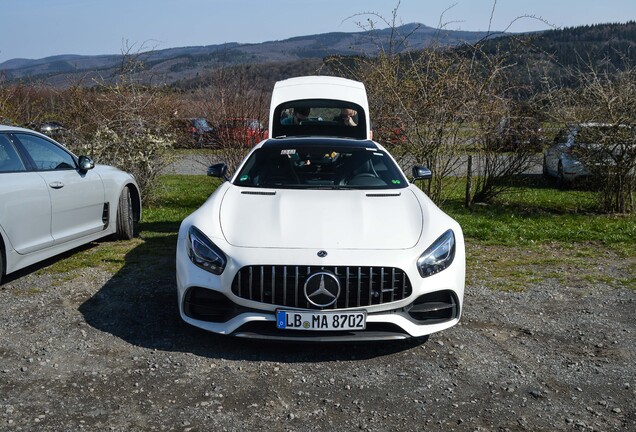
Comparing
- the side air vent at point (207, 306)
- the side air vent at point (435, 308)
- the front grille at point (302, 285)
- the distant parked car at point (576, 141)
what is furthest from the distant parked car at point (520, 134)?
the side air vent at point (207, 306)

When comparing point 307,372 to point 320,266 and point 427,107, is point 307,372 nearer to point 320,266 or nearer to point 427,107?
point 320,266

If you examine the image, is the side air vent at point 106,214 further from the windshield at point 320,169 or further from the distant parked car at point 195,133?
the distant parked car at point 195,133

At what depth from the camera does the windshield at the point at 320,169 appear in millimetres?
6316

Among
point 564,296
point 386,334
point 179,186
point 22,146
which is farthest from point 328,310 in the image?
point 179,186

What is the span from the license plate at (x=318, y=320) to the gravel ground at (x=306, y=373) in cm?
28

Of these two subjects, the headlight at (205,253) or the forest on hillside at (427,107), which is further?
the forest on hillside at (427,107)

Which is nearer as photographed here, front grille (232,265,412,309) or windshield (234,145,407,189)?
front grille (232,265,412,309)

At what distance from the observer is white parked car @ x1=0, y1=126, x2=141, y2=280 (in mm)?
6477

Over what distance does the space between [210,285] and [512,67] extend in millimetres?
8254

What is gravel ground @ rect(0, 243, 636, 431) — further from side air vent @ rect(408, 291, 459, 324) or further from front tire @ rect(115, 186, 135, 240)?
front tire @ rect(115, 186, 135, 240)

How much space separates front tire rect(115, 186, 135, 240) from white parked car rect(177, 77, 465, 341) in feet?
10.8

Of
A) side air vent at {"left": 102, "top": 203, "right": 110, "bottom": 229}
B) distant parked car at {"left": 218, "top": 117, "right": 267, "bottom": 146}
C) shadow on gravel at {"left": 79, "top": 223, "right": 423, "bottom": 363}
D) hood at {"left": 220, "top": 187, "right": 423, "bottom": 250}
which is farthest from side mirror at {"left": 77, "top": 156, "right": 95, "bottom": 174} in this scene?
distant parked car at {"left": 218, "top": 117, "right": 267, "bottom": 146}

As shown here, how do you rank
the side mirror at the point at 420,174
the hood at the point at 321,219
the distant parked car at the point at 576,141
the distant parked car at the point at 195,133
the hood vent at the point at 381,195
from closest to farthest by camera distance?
the hood at the point at 321,219
the hood vent at the point at 381,195
the side mirror at the point at 420,174
the distant parked car at the point at 576,141
the distant parked car at the point at 195,133

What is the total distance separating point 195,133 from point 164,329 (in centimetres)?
801
